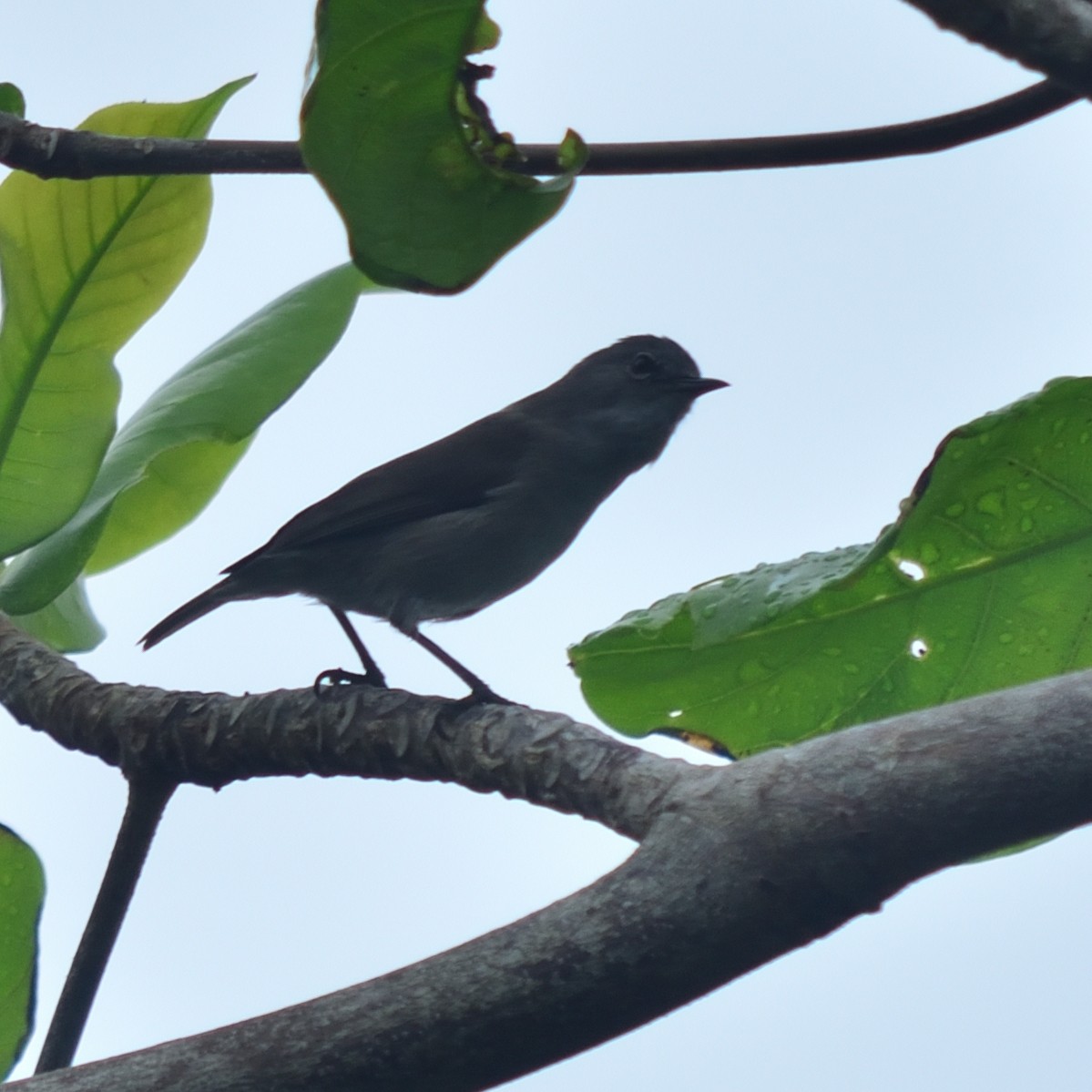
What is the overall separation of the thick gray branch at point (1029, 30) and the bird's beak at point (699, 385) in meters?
3.89

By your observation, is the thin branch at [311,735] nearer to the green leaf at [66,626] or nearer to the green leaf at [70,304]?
the green leaf at [66,626]

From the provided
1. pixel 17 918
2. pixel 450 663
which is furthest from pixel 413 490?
pixel 17 918

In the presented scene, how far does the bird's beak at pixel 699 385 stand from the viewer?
540 cm

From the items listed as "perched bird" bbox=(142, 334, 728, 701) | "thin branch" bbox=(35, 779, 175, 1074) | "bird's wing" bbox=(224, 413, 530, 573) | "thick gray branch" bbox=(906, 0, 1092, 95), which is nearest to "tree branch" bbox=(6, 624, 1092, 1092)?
"thick gray branch" bbox=(906, 0, 1092, 95)

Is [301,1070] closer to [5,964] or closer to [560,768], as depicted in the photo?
[560,768]

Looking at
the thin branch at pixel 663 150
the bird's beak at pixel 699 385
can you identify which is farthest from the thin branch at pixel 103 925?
the bird's beak at pixel 699 385

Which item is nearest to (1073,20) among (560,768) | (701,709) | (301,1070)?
(560,768)

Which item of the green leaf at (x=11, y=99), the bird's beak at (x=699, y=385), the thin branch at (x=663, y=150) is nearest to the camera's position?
the thin branch at (x=663, y=150)

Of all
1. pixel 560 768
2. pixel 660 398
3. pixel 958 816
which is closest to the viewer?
pixel 958 816

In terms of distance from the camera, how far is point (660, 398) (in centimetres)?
543

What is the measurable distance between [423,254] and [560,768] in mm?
831

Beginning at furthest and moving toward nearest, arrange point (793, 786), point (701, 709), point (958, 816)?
point (701, 709) < point (793, 786) < point (958, 816)

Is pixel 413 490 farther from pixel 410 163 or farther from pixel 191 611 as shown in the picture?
pixel 410 163

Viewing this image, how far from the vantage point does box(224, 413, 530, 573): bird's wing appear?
4.74 meters
